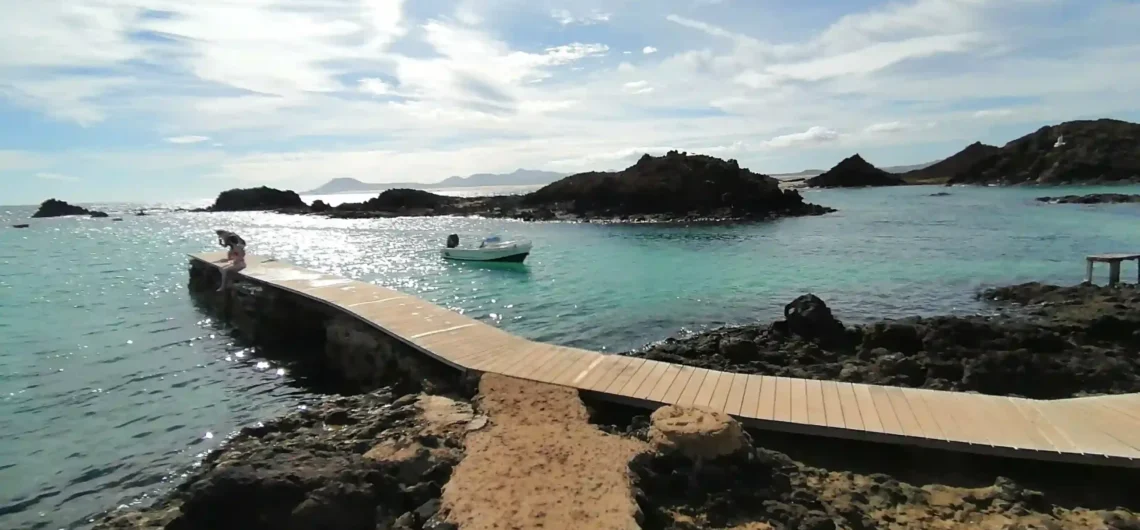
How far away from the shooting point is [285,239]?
5806 cm

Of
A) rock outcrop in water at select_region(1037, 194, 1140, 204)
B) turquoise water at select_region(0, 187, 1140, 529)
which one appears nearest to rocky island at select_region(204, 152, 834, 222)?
turquoise water at select_region(0, 187, 1140, 529)

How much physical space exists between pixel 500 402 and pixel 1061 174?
114 meters

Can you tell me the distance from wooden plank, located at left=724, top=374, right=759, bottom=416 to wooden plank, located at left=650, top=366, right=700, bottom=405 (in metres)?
0.66

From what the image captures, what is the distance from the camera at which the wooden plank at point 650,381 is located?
9438mm

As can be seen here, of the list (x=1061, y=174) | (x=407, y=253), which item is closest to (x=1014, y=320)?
(x=407, y=253)

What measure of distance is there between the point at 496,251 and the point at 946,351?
76.8ft

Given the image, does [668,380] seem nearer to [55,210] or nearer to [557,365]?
[557,365]

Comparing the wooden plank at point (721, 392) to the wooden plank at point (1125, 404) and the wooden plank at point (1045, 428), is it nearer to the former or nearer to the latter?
the wooden plank at point (1045, 428)

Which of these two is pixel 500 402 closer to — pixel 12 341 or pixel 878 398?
pixel 878 398

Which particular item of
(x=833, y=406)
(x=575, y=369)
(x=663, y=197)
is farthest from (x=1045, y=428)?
(x=663, y=197)

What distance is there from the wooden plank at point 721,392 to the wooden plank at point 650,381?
0.90 m

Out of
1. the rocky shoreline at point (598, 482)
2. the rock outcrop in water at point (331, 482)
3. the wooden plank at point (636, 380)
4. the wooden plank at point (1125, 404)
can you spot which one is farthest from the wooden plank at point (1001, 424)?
the rock outcrop in water at point (331, 482)

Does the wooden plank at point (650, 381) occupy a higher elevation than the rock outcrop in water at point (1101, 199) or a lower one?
lower

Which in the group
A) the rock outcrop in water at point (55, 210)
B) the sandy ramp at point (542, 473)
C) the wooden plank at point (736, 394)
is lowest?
the sandy ramp at point (542, 473)
